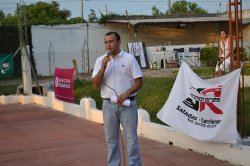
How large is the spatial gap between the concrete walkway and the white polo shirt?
6.37 ft

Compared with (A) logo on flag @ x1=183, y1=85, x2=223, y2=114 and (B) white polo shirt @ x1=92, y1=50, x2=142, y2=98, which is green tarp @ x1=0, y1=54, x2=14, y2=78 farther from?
(B) white polo shirt @ x1=92, y1=50, x2=142, y2=98

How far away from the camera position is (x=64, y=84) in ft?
46.5

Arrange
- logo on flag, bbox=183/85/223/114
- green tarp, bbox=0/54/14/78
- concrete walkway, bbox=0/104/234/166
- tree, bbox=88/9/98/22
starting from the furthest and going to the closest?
tree, bbox=88/9/98/22 < green tarp, bbox=0/54/14/78 < concrete walkway, bbox=0/104/234/166 < logo on flag, bbox=183/85/223/114

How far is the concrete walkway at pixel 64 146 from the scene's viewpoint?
24.6ft

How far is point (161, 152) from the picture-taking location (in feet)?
26.2

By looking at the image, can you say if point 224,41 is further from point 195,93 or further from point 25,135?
point 25,135

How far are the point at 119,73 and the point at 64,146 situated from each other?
3.66m

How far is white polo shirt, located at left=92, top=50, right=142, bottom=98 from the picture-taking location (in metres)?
5.69

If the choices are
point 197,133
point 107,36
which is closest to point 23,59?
point 197,133

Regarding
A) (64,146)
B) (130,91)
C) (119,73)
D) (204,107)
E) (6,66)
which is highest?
(119,73)

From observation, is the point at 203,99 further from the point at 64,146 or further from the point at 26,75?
the point at 26,75

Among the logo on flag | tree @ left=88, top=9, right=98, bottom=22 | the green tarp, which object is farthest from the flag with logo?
tree @ left=88, top=9, right=98, bottom=22

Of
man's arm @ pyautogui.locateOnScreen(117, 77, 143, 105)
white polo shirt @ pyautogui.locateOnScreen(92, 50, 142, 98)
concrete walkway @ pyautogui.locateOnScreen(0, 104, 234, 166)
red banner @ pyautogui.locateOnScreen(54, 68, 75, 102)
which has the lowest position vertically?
concrete walkway @ pyautogui.locateOnScreen(0, 104, 234, 166)

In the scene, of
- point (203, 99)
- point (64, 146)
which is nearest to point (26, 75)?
point (64, 146)
